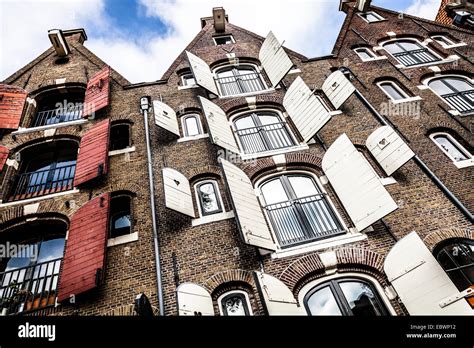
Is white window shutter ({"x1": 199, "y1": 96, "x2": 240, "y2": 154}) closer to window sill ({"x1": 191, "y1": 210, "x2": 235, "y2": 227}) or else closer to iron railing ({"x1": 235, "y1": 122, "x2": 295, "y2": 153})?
iron railing ({"x1": 235, "y1": 122, "x2": 295, "y2": 153})

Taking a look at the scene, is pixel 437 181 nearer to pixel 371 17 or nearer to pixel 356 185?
pixel 356 185

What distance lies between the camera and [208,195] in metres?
9.18

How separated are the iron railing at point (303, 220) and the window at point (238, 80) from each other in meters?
6.10

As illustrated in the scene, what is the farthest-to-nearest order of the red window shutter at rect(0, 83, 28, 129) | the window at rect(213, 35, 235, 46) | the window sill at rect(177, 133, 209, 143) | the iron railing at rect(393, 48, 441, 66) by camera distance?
the window at rect(213, 35, 235, 46), the iron railing at rect(393, 48, 441, 66), the red window shutter at rect(0, 83, 28, 129), the window sill at rect(177, 133, 209, 143)

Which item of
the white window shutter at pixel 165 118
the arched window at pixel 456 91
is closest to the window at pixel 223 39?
the white window shutter at pixel 165 118

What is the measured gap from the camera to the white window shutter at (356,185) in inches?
288

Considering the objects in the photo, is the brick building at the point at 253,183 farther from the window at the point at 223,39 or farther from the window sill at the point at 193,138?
the window at the point at 223,39

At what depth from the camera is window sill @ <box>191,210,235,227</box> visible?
8266 mm

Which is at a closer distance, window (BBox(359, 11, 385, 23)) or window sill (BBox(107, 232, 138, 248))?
window sill (BBox(107, 232, 138, 248))

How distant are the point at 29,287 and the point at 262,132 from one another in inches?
311

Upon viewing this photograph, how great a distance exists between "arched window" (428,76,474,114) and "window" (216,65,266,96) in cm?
701

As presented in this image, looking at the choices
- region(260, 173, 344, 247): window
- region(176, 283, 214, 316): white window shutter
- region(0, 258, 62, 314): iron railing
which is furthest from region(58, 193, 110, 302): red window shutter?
region(260, 173, 344, 247): window

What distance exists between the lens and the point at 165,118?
1086 centimetres

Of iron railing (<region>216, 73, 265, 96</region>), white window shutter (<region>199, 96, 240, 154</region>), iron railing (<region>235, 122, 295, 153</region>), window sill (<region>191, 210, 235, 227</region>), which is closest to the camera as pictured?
window sill (<region>191, 210, 235, 227</region>)
